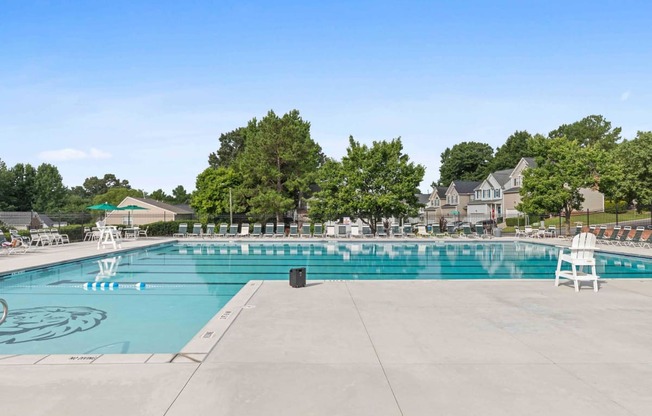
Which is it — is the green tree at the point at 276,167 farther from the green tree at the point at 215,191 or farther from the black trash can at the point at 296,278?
the black trash can at the point at 296,278

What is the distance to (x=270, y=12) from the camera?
18.0 meters

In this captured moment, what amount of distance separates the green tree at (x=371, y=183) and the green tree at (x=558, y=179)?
708cm

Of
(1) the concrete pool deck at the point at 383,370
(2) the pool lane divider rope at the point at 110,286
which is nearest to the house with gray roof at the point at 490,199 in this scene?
(2) the pool lane divider rope at the point at 110,286

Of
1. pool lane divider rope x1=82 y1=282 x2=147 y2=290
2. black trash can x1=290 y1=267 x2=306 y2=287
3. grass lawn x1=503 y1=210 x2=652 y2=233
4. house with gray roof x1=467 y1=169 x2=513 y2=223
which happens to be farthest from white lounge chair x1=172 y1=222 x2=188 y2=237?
house with gray roof x1=467 y1=169 x2=513 y2=223

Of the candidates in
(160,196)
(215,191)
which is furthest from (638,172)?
(160,196)

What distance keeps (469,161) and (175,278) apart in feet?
222

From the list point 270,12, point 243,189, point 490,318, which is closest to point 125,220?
point 243,189

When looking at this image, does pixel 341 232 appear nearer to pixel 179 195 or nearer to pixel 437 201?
pixel 437 201

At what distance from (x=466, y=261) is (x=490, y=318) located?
10.4 m

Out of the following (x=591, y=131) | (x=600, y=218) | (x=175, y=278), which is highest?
(x=591, y=131)

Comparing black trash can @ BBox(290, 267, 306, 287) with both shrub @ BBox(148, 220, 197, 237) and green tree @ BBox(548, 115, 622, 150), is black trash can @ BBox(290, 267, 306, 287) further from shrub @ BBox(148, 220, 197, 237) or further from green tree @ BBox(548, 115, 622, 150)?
green tree @ BBox(548, 115, 622, 150)

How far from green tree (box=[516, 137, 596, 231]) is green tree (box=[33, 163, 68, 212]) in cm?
6014

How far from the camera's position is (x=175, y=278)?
11.9 m

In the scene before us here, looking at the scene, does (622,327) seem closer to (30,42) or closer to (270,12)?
(270,12)
